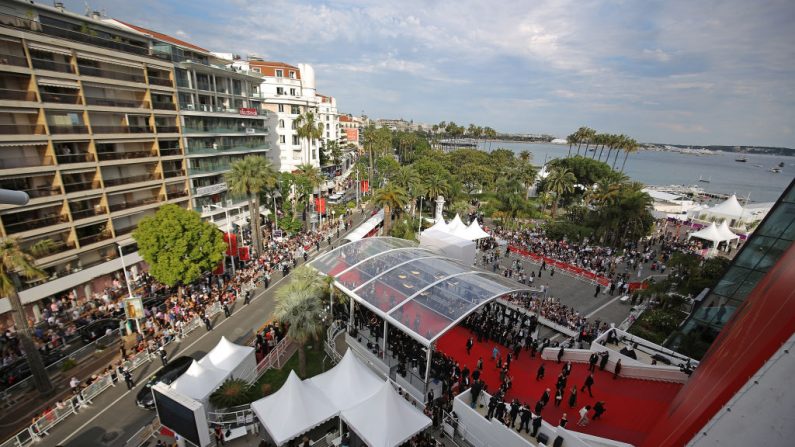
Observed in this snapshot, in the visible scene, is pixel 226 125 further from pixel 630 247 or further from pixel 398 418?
pixel 630 247

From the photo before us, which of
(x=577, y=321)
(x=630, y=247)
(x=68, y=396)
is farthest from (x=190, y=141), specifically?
(x=630, y=247)

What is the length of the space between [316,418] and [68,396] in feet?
45.4

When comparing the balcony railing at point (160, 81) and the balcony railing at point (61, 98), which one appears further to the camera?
the balcony railing at point (160, 81)

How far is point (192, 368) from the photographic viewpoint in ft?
52.9

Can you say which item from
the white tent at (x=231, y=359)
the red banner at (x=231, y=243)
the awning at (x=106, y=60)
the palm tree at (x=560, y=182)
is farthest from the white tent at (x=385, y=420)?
the palm tree at (x=560, y=182)

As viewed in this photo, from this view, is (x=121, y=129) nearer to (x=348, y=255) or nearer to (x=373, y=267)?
(x=348, y=255)

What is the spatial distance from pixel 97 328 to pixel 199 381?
41.7 feet

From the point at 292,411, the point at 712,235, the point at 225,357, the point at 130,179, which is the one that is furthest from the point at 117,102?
the point at 712,235

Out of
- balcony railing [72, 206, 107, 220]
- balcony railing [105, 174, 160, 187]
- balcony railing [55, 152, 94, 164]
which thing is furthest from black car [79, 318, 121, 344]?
balcony railing [55, 152, 94, 164]

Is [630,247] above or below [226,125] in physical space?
below

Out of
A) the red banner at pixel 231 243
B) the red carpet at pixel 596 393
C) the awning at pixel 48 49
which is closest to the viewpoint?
the red carpet at pixel 596 393

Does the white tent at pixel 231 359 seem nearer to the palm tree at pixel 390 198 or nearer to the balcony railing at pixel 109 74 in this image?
the palm tree at pixel 390 198

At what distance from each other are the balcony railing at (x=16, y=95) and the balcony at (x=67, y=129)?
83.2 inches

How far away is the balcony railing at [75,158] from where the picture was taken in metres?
25.9
